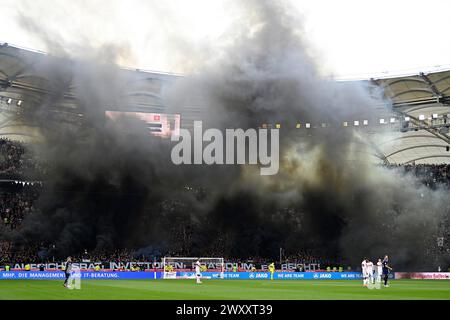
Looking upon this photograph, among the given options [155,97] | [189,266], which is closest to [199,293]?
[189,266]

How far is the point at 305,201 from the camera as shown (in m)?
66.2

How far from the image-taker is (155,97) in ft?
224

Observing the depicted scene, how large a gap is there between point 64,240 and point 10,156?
11.4 m

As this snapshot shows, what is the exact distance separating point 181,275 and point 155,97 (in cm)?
2405

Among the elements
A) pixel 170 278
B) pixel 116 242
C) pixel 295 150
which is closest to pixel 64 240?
pixel 116 242

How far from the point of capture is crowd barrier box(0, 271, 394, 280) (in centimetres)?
4684

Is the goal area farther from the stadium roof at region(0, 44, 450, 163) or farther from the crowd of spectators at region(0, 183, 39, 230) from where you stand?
the crowd of spectators at region(0, 183, 39, 230)

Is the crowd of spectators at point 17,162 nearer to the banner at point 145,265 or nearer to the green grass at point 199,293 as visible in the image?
the banner at point 145,265

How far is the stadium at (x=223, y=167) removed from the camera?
60.2m

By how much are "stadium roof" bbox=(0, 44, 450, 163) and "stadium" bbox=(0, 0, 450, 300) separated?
0.17 metres

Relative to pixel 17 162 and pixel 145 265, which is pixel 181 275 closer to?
pixel 145 265

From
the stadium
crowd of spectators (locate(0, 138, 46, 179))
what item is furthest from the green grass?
crowd of spectators (locate(0, 138, 46, 179))

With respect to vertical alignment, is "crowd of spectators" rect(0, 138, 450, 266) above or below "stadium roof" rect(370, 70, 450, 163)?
below

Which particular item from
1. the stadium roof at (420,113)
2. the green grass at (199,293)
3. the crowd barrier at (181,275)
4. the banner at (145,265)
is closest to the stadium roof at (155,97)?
the stadium roof at (420,113)
